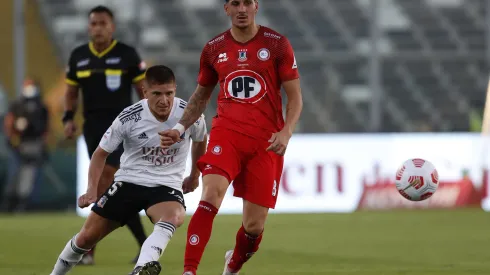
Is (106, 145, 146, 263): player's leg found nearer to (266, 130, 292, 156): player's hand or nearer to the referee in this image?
the referee

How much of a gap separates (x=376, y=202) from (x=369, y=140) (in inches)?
47.5

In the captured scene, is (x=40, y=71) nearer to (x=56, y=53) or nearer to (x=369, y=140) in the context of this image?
(x=56, y=53)

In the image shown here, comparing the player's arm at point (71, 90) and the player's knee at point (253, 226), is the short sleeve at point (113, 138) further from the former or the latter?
the player's arm at point (71, 90)

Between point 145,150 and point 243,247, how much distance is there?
3.31 ft

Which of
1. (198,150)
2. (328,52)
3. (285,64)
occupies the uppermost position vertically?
(285,64)

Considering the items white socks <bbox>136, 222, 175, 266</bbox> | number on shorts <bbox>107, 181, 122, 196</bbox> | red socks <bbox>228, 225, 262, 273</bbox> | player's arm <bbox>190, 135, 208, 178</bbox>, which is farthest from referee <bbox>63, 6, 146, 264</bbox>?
white socks <bbox>136, 222, 175, 266</bbox>

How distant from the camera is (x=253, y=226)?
7.74m

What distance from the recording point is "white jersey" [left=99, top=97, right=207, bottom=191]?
302 inches

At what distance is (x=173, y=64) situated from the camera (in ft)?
76.2

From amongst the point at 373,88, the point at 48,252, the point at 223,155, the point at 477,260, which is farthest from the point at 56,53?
the point at 223,155

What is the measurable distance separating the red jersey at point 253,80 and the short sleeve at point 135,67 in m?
2.63

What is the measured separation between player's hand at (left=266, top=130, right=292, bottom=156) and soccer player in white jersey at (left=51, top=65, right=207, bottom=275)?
32.4 inches

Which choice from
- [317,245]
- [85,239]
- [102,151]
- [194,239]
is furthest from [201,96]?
[317,245]

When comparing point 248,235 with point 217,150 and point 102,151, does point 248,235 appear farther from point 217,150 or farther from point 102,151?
point 102,151
